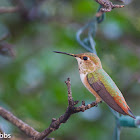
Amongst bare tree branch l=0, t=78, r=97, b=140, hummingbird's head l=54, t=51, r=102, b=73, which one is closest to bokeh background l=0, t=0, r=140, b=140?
bare tree branch l=0, t=78, r=97, b=140

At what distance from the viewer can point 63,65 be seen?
438 cm

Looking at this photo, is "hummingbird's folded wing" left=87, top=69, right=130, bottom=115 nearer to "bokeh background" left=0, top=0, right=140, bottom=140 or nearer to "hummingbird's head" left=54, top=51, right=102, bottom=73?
"hummingbird's head" left=54, top=51, right=102, bottom=73

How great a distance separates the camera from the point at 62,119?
165 centimetres

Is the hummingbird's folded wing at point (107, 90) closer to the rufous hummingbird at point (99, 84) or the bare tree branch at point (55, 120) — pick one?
the rufous hummingbird at point (99, 84)

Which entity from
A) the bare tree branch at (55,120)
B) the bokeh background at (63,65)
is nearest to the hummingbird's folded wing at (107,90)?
the bare tree branch at (55,120)

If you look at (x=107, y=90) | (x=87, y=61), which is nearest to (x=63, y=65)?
(x=87, y=61)

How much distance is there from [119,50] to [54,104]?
121 centimetres

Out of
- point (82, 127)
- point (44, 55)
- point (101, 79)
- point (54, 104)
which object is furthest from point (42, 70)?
point (101, 79)

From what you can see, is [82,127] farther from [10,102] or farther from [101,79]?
[101,79]

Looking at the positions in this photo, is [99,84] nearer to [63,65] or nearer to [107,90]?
[107,90]

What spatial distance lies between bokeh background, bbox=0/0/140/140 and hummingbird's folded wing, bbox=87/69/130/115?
162 cm

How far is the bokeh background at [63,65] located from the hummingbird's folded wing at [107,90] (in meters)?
1.62

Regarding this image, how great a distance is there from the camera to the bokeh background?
383 cm

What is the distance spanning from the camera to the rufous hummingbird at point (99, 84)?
177 cm
